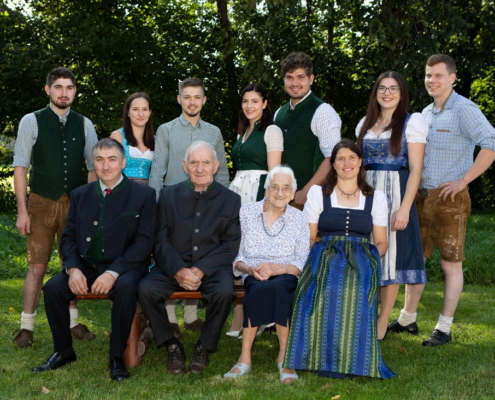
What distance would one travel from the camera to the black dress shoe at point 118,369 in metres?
4.05

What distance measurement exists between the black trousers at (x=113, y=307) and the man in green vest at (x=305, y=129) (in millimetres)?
1482

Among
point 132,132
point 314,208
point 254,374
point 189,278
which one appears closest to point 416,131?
point 314,208

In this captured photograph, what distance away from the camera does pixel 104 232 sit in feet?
14.4

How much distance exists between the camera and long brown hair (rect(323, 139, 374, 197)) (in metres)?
4.41

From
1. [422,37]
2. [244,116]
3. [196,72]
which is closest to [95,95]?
[196,72]

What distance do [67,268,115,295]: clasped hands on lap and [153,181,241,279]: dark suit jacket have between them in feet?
1.28

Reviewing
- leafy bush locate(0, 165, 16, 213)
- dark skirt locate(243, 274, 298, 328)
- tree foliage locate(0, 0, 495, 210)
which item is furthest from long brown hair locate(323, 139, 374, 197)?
leafy bush locate(0, 165, 16, 213)

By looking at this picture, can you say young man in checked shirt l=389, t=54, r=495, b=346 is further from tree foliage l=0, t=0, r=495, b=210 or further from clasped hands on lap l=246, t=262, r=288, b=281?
tree foliage l=0, t=0, r=495, b=210

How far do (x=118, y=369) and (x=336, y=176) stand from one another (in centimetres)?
199

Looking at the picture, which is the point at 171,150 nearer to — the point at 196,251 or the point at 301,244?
the point at 196,251

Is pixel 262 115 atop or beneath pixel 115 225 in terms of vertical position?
atop

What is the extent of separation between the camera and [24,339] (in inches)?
190

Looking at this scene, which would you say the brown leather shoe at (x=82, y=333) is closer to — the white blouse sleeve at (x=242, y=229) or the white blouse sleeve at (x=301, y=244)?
the white blouse sleeve at (x=242, y=229)

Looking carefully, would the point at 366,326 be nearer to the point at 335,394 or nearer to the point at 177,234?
the point at 335,394
